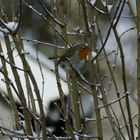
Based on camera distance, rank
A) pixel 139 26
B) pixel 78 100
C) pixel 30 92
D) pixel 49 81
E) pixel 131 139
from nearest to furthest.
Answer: pixel 139 26
pixel 131 139
pixel 78 100
pixel 30 92
pixel 49 81

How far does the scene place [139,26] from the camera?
50.3 inches

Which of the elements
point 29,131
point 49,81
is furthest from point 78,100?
point 49,81

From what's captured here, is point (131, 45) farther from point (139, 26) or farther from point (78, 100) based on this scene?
point (139, 26)

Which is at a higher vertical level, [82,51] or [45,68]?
[45,68]

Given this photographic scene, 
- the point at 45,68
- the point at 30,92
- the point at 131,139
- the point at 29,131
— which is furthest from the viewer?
the point at 45,68

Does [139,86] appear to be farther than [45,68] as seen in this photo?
No

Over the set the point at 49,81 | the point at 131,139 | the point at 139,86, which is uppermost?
the point at 49,81

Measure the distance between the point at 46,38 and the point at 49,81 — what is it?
5.30 ft

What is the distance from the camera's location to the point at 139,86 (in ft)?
4.33

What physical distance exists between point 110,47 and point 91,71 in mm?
2665

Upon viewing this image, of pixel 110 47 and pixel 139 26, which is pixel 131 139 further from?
pixel 110 47

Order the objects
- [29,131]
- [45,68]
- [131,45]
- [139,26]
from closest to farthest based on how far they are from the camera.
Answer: [139,26] < [29,131] < [45,68] < [131,45]

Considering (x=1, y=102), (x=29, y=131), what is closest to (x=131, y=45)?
(x=1, y=102)

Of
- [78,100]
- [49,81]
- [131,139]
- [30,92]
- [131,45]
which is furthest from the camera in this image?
[131,45]
